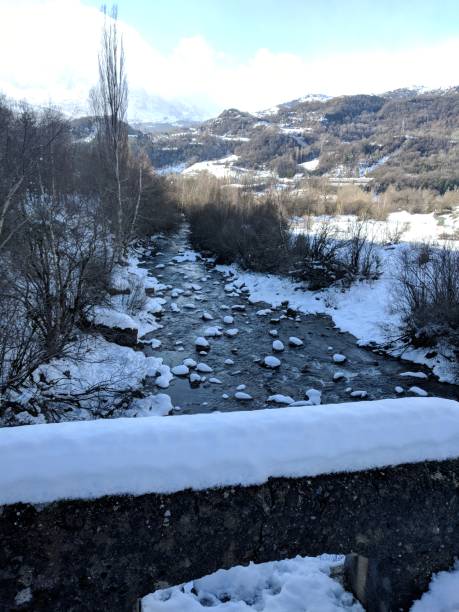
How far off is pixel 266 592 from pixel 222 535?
4.80ft

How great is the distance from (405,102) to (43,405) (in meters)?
143

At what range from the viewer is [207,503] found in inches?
94.3

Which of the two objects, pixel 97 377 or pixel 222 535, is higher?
pixel 222 535

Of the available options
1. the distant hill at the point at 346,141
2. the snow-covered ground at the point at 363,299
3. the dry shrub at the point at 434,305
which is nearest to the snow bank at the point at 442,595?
the snow-covered ground at the point at 363,299

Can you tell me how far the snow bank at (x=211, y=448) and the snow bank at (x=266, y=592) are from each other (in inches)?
55.8

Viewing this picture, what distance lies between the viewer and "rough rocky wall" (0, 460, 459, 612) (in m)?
2.21

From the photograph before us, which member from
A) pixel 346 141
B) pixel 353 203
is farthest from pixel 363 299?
pixel 346 141

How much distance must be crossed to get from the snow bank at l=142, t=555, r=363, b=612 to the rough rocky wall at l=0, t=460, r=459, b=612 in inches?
20.5

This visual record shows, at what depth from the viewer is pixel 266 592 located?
3.42 m

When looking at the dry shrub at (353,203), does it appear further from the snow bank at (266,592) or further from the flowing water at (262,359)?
the snow bank at (266,592)

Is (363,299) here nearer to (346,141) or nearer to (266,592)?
(266,592)

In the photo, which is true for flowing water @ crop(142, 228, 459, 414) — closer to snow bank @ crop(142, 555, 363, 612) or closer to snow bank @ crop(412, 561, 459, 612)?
snow bank @ crop(142, 555, 363, 612)

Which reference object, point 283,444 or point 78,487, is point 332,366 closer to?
point 283,444

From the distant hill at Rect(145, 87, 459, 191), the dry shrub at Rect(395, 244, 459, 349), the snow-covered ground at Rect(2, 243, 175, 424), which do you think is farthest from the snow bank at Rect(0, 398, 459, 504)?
the distant hill at Rect(145, 87, 459, 191)
